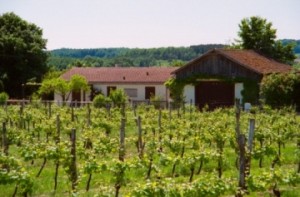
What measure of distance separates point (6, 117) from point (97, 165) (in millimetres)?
13053

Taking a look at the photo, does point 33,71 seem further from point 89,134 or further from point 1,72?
point 89,134

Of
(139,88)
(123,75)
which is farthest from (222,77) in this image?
(123,75)

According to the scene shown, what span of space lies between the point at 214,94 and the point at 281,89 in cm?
570

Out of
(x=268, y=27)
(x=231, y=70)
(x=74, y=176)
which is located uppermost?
(x=268, y=27)

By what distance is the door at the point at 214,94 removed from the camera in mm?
37375

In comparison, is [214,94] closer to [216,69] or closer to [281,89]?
[216,69]

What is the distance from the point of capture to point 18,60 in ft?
163

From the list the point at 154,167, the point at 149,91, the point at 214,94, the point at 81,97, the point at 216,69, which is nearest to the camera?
the point at 154,167

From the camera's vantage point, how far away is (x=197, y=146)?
15656 mm

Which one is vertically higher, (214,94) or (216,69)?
(216,69)

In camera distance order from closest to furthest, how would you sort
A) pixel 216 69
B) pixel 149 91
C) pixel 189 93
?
1. pixel 216 69
2. pixel 189 93
3. pixel 149 91

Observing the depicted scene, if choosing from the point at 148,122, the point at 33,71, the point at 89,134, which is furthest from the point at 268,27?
the point at 89,134

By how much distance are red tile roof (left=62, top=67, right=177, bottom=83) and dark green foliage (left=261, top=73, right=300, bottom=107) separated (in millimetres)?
14406

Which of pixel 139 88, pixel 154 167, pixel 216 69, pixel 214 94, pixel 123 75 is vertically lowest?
pixel 154 167
